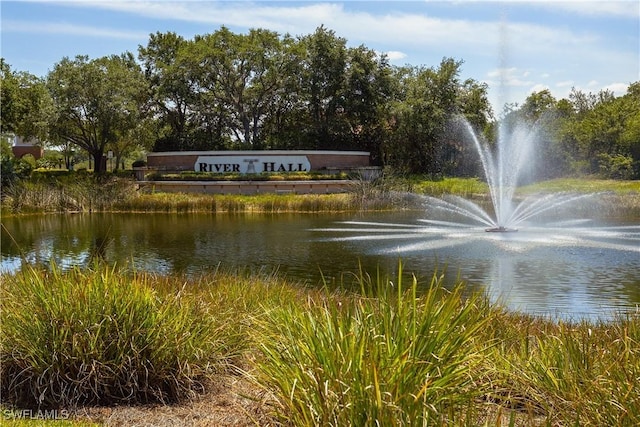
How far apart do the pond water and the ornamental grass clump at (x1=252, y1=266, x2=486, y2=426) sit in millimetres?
4260

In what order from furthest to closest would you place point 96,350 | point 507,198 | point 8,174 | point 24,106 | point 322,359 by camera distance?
point 24,106
point 8,174
point 507,198
point 96,350
point 322,359

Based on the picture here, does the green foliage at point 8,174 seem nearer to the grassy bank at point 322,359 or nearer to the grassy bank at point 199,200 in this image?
the grassy bank at point 199,200

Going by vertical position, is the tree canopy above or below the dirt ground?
above

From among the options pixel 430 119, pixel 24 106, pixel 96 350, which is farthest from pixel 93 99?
pixel 96 350

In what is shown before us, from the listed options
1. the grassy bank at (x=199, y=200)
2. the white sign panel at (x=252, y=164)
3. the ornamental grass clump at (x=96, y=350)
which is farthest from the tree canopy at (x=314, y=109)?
the ornamental grass clump at (x=96, y=350)

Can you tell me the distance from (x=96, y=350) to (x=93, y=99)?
119ft

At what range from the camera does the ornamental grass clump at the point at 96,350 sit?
18.2ft

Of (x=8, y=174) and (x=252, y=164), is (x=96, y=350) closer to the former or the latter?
(x=8, y=174)

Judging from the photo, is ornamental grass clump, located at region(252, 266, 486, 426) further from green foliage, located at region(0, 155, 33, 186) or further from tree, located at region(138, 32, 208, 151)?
tree, located at region(138, 32, 208, 151)

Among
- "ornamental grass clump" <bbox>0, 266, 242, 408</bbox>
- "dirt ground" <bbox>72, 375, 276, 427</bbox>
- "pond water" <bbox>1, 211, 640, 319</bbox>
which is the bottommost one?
"pond water" <bbox>1, 211, 640, 319</bbox>

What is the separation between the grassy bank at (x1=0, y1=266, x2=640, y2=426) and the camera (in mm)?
3988

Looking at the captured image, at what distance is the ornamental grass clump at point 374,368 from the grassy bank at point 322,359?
1 cm

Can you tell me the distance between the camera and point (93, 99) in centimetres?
3881

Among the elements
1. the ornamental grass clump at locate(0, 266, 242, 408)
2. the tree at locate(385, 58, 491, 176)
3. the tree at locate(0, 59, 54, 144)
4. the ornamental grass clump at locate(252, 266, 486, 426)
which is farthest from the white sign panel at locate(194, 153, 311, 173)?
the ornamental grass clump at locate(252, 266, 486, 426)
